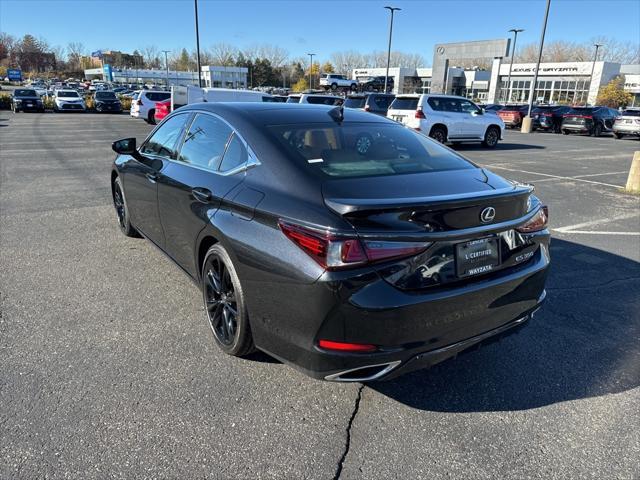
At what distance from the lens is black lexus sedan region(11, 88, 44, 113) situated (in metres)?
32.2

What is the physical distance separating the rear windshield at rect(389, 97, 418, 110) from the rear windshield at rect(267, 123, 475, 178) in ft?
43.8

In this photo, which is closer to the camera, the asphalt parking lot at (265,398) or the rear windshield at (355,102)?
the asphalt parking lot at (265,398)

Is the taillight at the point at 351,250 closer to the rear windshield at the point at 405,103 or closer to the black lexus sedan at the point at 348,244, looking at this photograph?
the black lexus sedan at the point at 348,244

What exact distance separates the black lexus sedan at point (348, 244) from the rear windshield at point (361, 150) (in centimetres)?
1

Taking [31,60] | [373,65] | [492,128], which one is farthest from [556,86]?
[31,60]

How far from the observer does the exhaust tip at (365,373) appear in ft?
7.73

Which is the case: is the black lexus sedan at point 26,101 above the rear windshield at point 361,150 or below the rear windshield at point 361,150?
below

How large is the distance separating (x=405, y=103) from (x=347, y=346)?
15505 millimetres

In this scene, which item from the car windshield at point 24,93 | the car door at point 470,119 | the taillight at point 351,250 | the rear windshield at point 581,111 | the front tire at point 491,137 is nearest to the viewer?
the taillight at point 351,250

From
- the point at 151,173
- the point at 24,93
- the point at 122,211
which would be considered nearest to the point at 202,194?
the point at 151,173

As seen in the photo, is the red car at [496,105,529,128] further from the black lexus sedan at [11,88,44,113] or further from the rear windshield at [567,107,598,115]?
the black lexus sedan at [11,88,44,113]

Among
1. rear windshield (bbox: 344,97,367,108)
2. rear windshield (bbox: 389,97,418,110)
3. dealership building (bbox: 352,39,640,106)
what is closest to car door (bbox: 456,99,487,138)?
rear windshield (bbox: 389,97,418,110)

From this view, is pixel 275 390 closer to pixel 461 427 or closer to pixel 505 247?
pixel 461 427

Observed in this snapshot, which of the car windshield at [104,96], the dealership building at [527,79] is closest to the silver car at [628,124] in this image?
the dealership building at [527,79]
